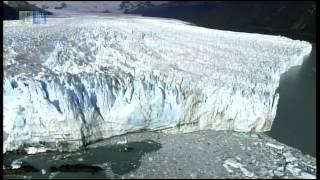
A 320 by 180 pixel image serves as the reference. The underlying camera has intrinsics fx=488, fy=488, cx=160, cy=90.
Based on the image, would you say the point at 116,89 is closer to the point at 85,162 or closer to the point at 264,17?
the point at 85,162

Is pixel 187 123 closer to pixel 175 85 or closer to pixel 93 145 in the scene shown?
pixel 175 85

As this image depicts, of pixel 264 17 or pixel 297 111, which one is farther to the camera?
pixel 264 17

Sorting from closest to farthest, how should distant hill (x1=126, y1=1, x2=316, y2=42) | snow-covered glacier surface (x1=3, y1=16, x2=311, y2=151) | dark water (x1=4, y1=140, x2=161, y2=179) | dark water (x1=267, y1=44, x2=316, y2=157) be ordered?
1. dark water (x1=4, y1=140, x2=161, y2=179)
2. snow-covered glacier surface (x1=3, y1=16, x2=311, y2=151)
3. dark water (x1=267, y1=44, x2=316, y2=157)
4. distant hill (x1=126, y1=1, x2=316, y2=42)

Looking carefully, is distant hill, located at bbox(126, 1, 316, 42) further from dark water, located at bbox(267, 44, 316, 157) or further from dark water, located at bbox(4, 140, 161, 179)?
dark water, located at bbox(4, 140, 161, 179)

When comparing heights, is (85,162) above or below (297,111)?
below

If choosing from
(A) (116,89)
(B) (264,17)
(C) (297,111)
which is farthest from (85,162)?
(B) (264,17)

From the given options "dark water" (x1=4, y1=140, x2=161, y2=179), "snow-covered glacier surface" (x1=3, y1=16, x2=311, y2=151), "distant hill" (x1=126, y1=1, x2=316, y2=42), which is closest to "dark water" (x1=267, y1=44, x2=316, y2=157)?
"snow-covered glacier surface" (x1=3, y1=16, x2=311, y2=151)

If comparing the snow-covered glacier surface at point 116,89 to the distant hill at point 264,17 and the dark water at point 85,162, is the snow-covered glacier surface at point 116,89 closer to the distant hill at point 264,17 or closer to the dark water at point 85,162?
the dark water at point 85,162
